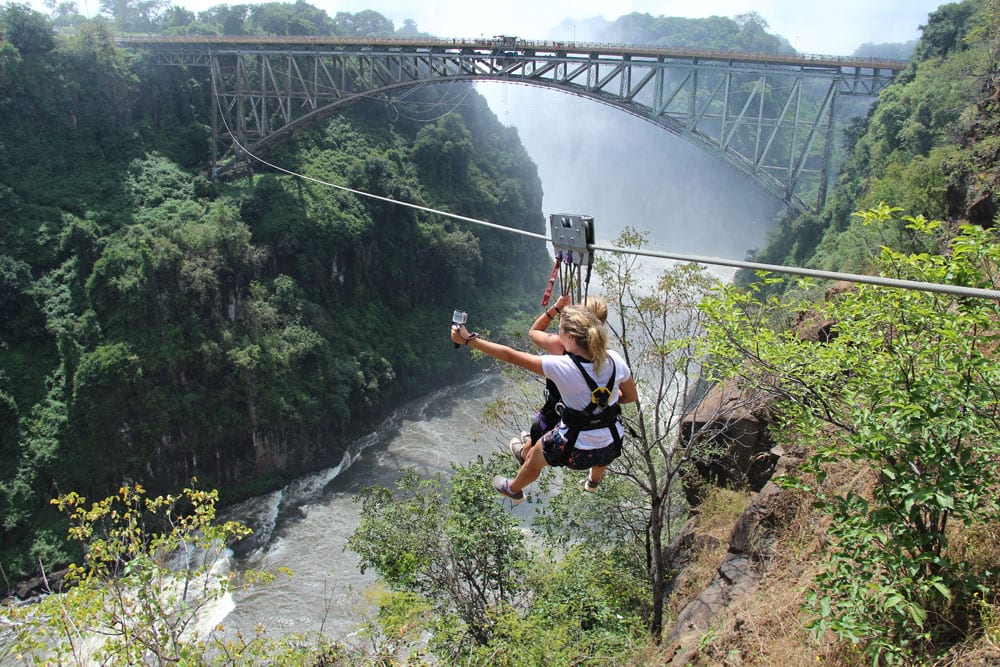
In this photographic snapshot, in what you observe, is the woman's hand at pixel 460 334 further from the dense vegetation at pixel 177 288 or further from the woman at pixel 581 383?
the dense vegetation at pixel 177 288

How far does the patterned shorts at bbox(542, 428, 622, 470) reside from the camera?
3.61 metres

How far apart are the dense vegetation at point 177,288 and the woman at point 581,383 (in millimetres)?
18856

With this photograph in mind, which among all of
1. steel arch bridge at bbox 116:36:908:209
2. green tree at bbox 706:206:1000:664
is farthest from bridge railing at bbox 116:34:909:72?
green tree at bbox 706:206:1000:664

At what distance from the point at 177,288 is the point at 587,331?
70.2 feet

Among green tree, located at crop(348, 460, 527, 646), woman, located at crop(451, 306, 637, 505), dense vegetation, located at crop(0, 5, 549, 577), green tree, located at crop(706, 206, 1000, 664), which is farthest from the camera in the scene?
dense vegetation, located at crop(0, 5, 549, 577)

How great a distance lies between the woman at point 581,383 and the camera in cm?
335

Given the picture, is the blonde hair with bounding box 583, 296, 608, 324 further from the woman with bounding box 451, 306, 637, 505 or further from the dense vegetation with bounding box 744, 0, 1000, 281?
the dense vegetation with bounding box 744, 0, 1000, 281

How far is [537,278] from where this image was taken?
4266cm

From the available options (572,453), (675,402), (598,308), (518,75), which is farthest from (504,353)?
(518,75)

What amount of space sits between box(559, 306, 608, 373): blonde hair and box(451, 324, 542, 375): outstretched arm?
22 centimetres

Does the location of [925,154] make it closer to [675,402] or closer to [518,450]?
[675,402]

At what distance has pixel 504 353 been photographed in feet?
11.1

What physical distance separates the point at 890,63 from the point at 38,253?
30309 millimetres

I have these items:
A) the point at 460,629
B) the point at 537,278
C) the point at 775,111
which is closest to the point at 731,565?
the point at 460,629
